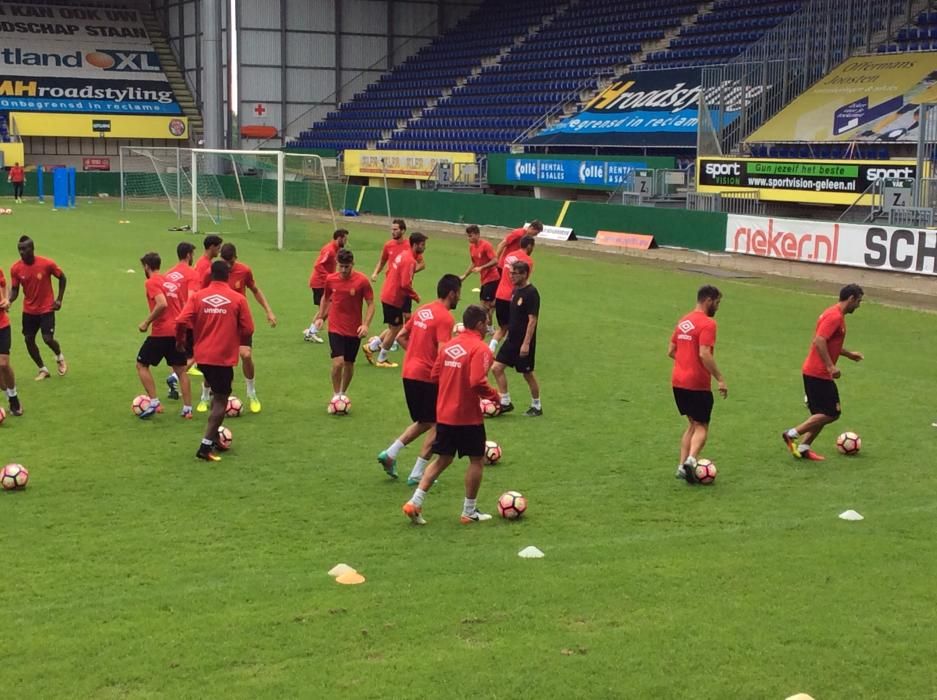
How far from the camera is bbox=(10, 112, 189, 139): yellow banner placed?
61281 millimetres

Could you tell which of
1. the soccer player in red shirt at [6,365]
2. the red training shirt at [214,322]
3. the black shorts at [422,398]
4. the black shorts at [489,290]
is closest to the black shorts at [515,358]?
the black shorts at [422,398]

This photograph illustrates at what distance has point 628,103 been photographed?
46.2m

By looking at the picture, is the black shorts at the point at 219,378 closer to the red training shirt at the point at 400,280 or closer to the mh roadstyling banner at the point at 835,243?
the red training shirt at the point at 400,280

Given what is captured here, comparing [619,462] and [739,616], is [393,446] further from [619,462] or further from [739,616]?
[739,616]

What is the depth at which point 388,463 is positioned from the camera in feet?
35.9

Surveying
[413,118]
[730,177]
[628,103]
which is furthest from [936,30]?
[413,118]

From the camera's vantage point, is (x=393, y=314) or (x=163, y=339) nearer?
(x=163, y=339)

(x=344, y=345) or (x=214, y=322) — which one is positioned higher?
(x=214, y=322)

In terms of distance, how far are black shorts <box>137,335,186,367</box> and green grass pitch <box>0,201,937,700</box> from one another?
674 mm

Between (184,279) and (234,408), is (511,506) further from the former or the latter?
(184,279)

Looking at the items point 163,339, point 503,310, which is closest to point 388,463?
point 163,339

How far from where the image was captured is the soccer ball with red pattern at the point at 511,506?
32.3ft

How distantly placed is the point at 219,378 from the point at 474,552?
372 cm

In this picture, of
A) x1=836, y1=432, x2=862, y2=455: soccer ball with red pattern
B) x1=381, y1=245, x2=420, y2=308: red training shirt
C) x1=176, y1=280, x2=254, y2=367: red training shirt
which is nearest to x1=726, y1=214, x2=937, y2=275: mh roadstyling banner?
x1=381, y1=245, x2=420, y2=308: red training shirt
